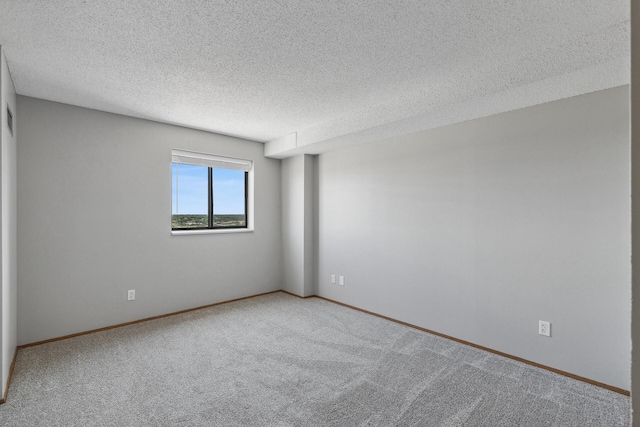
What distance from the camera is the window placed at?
441cm

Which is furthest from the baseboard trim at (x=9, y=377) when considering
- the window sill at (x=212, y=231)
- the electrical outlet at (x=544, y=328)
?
the electrical outlet at (x=544, y=328)

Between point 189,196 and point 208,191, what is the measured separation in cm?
28

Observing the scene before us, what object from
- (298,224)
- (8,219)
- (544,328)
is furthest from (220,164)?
(544,328)

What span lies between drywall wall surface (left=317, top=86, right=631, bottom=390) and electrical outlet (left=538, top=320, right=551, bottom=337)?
41 mm

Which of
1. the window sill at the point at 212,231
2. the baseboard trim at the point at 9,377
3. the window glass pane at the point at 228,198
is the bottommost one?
the baseboard trim at the point at 9,377

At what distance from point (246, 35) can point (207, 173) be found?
2.90 metres

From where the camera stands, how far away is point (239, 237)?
4.83 metres

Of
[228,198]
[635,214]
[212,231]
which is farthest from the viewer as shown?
[228,198]

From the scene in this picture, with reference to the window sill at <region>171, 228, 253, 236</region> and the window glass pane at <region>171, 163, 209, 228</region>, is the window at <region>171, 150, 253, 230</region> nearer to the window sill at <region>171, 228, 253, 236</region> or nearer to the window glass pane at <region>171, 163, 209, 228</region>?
the window glass pane at <region>171, 163, 209, 228</region>

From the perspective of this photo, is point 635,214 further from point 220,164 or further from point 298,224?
point 220,164

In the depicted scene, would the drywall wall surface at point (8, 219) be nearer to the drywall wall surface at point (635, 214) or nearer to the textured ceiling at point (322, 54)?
the textured ceiling at point (322, 54)

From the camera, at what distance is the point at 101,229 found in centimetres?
358

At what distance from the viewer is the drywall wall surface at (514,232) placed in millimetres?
2455

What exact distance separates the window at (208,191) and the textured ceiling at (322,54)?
112 centimetres
